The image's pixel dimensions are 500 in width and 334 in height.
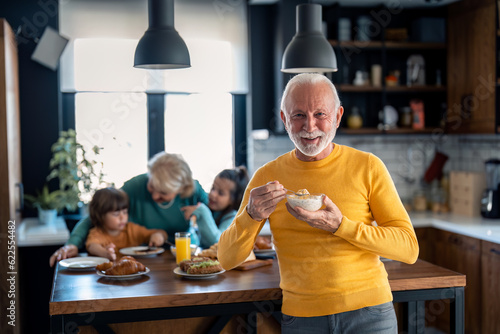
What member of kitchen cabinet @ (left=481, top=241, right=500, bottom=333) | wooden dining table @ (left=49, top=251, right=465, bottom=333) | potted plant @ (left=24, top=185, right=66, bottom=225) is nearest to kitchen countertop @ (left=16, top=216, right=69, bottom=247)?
potted plant @ (left=24, top=185, right=66, bottom=225)

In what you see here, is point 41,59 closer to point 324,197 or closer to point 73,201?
point 73,201

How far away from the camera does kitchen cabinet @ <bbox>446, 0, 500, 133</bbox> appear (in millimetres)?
4379

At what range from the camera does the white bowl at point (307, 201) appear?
183cm

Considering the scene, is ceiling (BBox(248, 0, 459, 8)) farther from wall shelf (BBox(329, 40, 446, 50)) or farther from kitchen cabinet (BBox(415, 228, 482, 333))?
kitchen cabinet (BBox(415, 228, 482, 333))

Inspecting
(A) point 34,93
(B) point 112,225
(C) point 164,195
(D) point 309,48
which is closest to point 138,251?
(B) point 112,225

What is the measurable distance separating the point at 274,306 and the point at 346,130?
2546 millimetres

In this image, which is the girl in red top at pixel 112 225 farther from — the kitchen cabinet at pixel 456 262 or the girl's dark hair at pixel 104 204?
the kitchen cabinet at pixel 456 262

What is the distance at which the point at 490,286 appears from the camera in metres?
3.93

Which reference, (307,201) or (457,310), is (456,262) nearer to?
(457,310)

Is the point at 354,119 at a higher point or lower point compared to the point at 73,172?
higher

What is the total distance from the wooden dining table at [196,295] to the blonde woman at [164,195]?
0.78 metres

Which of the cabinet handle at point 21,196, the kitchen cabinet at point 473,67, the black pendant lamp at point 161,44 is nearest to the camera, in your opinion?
the black pendant lamp at point 161,44

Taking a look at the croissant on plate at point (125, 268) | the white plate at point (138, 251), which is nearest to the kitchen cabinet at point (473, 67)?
the white plate at point (138, 251)

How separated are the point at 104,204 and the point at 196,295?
110 cm
